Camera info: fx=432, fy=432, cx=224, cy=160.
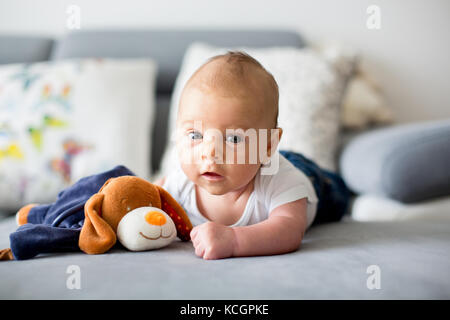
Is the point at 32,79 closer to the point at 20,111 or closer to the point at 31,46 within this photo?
the point at 20,111

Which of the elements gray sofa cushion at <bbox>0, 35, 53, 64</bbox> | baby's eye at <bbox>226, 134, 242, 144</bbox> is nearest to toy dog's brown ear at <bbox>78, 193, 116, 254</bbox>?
baby's eye at <bbox>226, 134, 242, 144</bbox>

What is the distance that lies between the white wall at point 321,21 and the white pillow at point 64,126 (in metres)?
0.61

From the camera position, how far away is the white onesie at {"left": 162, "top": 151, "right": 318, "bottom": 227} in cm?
88

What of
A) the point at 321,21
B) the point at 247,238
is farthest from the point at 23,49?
the point at 247,238

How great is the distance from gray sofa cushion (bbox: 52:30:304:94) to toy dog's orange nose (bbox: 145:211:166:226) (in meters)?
1.17

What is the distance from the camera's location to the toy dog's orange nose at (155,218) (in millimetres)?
731

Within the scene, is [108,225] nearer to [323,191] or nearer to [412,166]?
[323,191]

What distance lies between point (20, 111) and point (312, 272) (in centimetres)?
120

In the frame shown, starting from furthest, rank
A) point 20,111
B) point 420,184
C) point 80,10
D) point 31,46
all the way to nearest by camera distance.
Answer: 1. point 80,10
2. point 31,46
3. point 20,111
4. point 420,184

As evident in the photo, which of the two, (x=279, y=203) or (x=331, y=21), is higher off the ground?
(x=331, y=21)

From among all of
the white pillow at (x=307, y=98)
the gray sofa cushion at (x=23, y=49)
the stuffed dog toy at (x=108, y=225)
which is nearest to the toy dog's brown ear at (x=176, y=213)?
the stuffed dog toy at (x=108, y=225)

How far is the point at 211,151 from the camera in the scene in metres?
0.76

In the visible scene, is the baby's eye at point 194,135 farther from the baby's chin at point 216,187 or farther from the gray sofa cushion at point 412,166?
the gray sofa cushion at point 412,166
